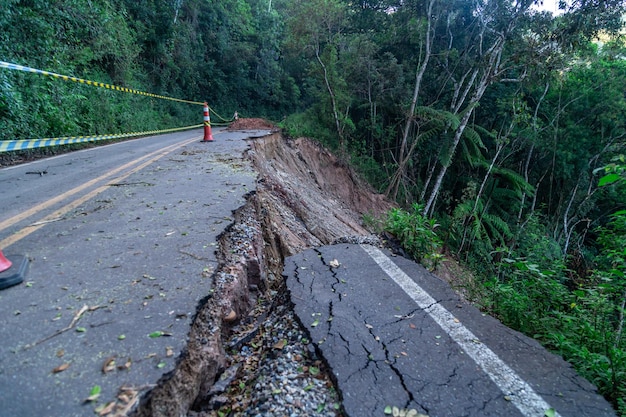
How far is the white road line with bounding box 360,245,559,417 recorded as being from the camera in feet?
6.53

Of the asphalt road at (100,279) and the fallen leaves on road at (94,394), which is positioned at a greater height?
the asphalt road at (100,279)

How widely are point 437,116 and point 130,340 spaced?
14.1 m

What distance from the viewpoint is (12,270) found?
8.45 feet

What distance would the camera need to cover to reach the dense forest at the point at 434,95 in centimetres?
1071

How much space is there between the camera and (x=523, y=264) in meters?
3.99

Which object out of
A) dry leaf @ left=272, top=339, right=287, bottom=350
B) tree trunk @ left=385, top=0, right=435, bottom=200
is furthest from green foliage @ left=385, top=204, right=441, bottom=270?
tree trunk @ left=385, top=0, right=435, bottom=200

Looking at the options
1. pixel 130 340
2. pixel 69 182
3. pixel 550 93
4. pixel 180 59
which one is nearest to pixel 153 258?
pixel 130 340

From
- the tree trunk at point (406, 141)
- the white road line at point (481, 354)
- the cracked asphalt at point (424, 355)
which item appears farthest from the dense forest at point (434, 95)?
the cracked asphalt at point (424, 355)

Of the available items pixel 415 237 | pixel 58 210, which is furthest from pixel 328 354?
pixel 58 210

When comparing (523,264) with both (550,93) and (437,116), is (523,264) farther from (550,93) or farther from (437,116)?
(550,93)

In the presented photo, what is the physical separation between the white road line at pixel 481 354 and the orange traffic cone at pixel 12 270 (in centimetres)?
291

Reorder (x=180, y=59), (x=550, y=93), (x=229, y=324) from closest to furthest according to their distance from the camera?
(x=229, y=324), (x=550, y=93), (x=180, y=59)

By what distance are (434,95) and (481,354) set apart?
16.5 meters

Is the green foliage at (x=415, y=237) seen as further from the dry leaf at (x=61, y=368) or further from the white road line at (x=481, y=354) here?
the dry leaf at (x=61, y=368)
